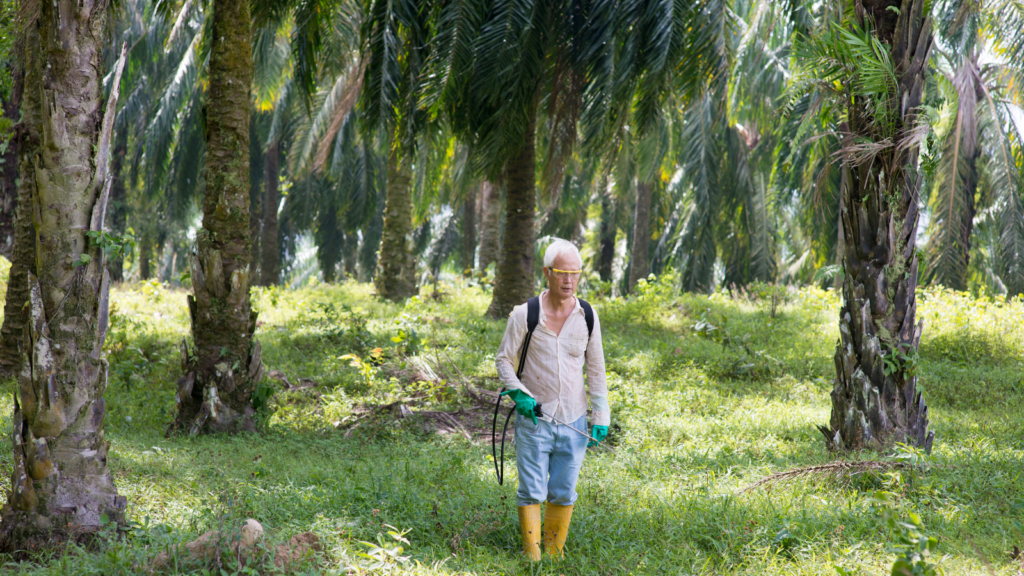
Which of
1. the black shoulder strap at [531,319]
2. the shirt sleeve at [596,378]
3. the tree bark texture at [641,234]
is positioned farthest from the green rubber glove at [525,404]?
the tree bark texture at [641,234]

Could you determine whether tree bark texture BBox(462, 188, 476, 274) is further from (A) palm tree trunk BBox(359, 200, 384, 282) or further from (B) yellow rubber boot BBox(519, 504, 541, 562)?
(B) yellow rubber boot BBox(519, 504, 541, 562)

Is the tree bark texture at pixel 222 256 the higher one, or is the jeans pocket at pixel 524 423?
the tree bark texture at pixel 222 256

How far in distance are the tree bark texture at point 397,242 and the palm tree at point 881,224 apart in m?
7.62

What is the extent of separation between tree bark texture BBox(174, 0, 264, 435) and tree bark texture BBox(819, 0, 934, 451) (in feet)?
16.3

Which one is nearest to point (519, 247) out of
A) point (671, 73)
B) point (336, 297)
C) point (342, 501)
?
point (671, 73)

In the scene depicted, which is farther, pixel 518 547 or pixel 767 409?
pixel 767 409

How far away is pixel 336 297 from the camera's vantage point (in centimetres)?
1369

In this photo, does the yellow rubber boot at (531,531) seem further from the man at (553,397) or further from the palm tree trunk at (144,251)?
the palm tree trunk at (144,251)

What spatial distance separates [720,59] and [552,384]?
6501 millimetres

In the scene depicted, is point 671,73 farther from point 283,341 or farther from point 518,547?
point 518,547

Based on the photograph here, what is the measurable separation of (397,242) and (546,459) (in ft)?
30.1

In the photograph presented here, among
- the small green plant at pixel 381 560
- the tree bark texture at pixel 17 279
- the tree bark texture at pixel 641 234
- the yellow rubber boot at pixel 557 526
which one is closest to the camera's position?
the small green plant at pixel 381 560

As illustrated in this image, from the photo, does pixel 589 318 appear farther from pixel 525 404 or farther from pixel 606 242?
pixel 606 242

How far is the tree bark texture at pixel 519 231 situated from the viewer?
10.8m
